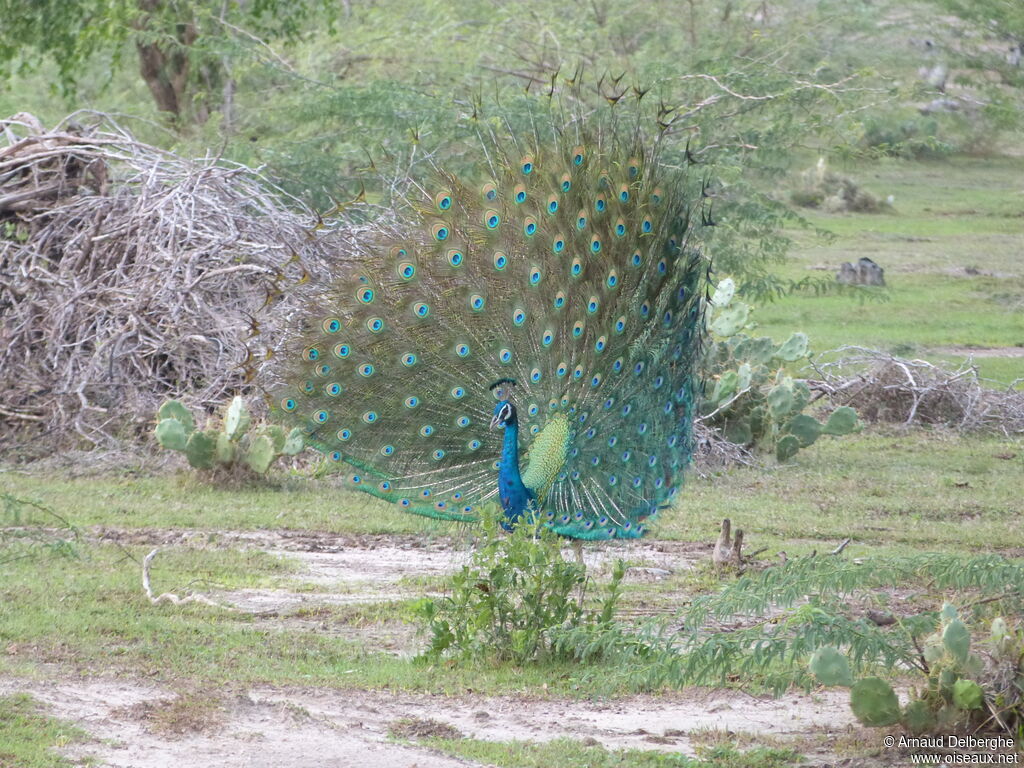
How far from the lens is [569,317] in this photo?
285 inches

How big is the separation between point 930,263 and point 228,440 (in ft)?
48.7

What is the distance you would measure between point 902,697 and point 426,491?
2.66 metres

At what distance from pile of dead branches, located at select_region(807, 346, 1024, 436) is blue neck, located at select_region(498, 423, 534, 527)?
6.81 m

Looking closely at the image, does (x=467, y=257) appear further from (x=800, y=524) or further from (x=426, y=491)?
(x=800, y=524)

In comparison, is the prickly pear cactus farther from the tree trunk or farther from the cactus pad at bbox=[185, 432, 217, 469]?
the tree trunk

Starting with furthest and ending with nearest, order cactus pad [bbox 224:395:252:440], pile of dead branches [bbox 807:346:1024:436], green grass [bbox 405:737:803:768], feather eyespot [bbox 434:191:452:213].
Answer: pile of dead branches [bbox 807:346:1024:436] → cactus pad [bbox 224:395:252:440] → feather eyespot [bbox 434:191:452:213] → green grass [bbox 405:737:803:768]

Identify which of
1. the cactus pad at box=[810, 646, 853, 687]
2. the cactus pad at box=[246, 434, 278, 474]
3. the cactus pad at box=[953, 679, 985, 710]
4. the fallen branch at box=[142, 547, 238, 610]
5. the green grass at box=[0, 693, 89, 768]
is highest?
the cactus pad at box=[810, 646, 853, 687]

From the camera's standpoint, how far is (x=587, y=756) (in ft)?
16.2

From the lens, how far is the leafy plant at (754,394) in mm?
11055

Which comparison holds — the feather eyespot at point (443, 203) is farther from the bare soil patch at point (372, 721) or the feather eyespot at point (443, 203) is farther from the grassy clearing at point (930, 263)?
the grassy clearing at point (930, 263)

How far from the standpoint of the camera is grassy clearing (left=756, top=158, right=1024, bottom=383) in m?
16.7

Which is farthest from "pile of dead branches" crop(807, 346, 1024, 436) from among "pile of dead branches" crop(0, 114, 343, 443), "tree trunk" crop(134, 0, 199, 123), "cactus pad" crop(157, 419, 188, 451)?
"tree trunk" crop(134, 0, 199, 123)

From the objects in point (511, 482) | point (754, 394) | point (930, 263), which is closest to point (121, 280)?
point (754, 394)

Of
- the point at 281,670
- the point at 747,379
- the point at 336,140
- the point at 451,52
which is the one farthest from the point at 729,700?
the point at 451,52
